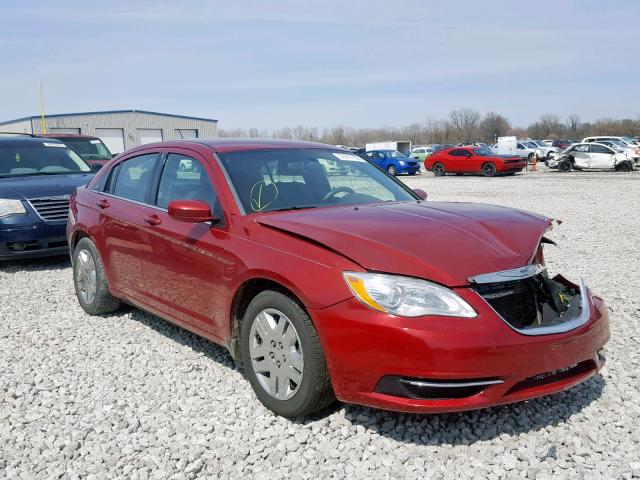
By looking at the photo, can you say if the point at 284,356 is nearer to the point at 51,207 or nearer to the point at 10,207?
the point at 51,207

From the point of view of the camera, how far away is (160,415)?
11.2 ft

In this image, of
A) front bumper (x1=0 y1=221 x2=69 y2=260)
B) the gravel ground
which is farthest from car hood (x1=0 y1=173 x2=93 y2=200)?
the gravel ground

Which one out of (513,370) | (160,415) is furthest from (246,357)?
(513,370)

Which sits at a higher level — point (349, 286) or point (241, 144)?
point (241, 144)

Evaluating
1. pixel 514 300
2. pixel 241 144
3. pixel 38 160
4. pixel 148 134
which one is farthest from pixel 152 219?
pixel 148 134

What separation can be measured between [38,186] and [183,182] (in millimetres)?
4323

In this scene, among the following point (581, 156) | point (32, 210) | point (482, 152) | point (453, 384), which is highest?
point (482, 152)

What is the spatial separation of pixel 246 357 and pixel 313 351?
623 mm

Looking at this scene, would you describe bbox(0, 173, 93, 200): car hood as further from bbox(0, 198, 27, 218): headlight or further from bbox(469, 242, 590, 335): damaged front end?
bbox(469, 242, 590, 335): damaged front end

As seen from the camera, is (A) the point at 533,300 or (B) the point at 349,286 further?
(A) the point at 533,300

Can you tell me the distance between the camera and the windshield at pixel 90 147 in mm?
16031

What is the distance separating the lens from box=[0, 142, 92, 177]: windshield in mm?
8375

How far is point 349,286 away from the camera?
111 inches

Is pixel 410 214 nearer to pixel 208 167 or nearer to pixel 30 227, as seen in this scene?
pixel 208 167
